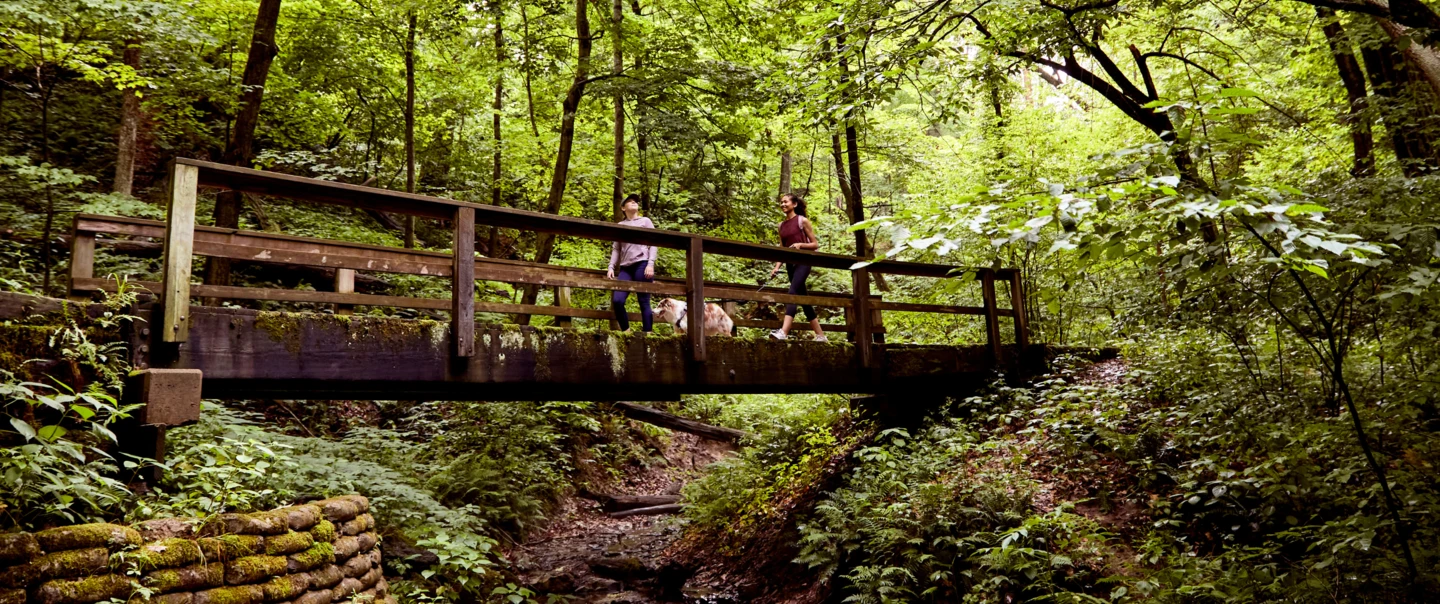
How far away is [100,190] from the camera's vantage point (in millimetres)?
13711

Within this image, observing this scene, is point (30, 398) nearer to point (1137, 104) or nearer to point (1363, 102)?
point (1363, 102)

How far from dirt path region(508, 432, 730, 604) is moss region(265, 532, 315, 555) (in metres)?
4.16

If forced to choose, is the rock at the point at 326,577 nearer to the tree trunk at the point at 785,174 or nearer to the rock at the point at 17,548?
the rock at the point at 17,548

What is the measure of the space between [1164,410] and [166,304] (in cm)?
852

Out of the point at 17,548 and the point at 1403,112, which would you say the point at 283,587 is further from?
the point at 1403,112

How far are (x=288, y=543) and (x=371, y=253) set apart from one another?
2.37m

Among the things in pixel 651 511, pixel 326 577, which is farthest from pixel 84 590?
pixel 651 511

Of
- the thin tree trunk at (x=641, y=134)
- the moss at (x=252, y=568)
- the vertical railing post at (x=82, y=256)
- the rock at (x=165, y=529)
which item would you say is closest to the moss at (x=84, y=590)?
the rock at (x=165, y=529)

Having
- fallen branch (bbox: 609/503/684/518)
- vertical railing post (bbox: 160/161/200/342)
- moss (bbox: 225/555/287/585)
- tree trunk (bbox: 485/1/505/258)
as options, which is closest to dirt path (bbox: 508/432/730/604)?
fallen branch (bbox: 609/503/684/518)

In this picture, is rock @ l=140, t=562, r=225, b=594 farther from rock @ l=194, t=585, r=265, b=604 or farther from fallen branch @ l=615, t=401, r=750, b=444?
fallen branch @ l=615, t=401, r=750, b=444

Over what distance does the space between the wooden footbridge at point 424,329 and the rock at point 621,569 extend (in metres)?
2.97

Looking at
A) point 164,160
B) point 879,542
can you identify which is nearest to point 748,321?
point 879,542

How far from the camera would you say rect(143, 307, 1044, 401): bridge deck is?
17.4 ft

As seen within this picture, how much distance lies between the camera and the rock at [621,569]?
946 centimetres
